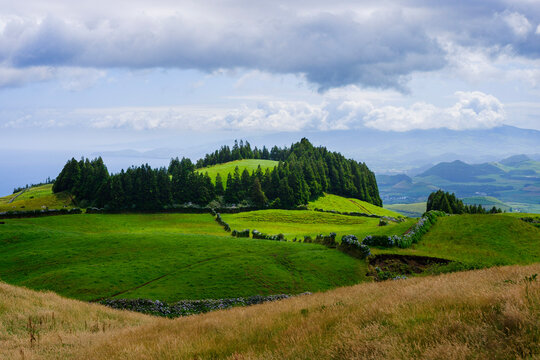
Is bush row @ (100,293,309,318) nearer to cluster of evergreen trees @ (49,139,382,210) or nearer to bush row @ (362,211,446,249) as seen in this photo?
bush row @ (362,211,446,249)

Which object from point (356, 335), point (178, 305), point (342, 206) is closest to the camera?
point (356, 335)

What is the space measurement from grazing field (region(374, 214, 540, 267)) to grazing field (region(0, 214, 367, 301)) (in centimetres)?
801

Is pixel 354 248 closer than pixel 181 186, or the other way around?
pixel 354 248

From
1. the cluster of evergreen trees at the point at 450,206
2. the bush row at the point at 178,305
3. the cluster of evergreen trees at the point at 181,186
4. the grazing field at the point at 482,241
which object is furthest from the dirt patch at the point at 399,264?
the cluster of evergreen trees at the point at 450,206

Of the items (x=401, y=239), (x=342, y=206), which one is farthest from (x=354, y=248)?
(x=342, y=206)

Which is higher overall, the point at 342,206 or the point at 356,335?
the point at 356,335

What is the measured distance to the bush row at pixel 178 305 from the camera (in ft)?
80.4

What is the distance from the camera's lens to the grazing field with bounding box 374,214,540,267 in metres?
32.2

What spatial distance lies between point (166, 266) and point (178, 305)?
355 inches

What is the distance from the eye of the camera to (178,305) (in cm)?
2533

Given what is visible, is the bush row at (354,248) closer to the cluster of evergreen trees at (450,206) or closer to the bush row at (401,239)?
the bush row at (401,239)

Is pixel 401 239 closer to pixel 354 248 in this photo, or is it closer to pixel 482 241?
pixel 354 248

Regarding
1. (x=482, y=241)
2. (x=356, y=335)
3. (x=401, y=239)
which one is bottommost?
(x=482, y=241)

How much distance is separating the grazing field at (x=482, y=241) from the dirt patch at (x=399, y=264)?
2.66 feet
